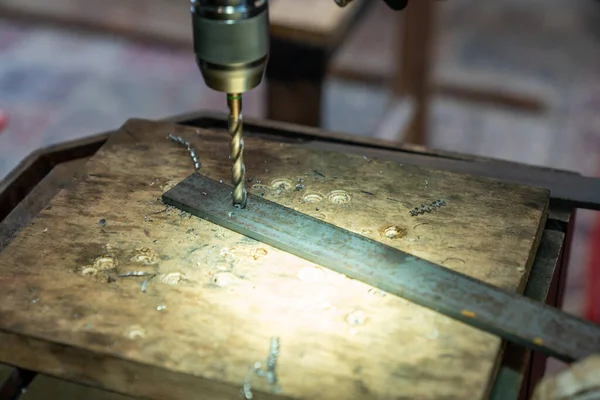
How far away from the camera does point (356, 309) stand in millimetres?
1027

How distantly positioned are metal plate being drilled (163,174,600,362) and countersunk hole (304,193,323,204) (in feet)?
0.16

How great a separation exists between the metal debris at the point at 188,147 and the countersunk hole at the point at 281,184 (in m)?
0.14

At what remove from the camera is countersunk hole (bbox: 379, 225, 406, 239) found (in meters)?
1.16

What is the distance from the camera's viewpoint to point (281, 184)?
4.19 feet

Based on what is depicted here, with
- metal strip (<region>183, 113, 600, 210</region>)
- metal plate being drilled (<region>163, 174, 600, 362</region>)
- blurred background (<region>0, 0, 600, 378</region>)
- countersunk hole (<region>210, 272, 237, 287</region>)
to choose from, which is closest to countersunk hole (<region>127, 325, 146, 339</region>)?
countersunk hole (<region>210, 272, 237, 287</region>)

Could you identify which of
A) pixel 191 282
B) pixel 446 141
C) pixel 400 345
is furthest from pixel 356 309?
pixel 446 141

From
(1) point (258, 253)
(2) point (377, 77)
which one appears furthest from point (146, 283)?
(2) point (377, 77)

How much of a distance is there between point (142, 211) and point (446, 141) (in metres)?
2.22

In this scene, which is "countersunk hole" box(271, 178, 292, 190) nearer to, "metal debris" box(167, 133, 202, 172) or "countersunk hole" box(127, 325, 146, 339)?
"metal debris" box(167, 133, 202, 172)

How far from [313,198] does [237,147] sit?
0.17 m

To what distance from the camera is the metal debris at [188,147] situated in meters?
1.33

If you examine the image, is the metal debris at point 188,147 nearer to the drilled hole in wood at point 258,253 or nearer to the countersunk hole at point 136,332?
the drilled hole in wood at point 258,253

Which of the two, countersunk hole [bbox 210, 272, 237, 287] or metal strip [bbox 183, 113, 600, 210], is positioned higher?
countersunk hole [bbox 210, 272, 237, 287]

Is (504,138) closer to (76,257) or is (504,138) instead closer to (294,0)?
(294,0)
